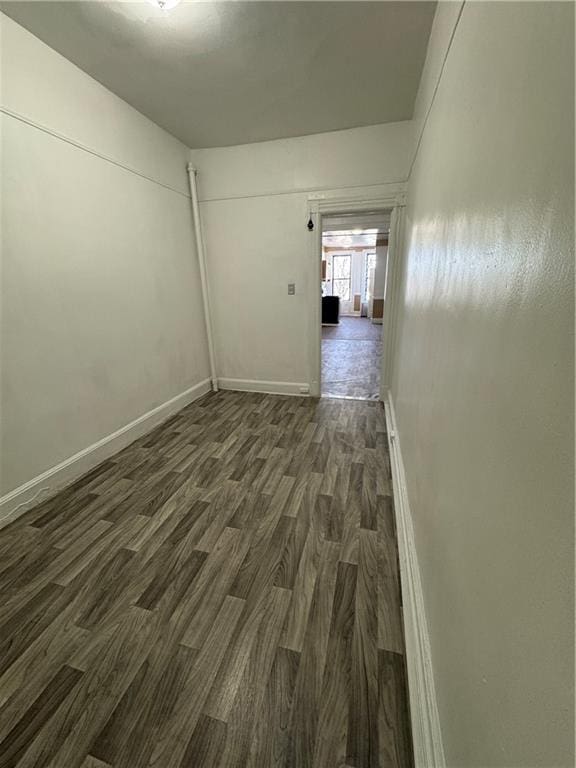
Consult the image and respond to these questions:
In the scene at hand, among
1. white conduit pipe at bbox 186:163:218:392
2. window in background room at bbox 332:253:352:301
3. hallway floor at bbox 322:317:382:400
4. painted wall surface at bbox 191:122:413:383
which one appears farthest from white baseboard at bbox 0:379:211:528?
window in background room at bbox 332:253:352:301

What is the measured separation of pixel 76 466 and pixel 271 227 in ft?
9.57

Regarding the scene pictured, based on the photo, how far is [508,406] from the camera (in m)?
0.55

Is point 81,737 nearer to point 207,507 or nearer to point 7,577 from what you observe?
point 7,577

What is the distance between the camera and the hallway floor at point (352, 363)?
13.1 feet

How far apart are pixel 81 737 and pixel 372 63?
12.1ft

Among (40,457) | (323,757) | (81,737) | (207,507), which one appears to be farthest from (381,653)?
(40,457)

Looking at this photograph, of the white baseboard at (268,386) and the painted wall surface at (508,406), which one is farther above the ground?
the painted wall surface at (508,406)

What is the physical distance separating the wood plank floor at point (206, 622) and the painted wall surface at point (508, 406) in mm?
417

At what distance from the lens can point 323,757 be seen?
3.08 feet

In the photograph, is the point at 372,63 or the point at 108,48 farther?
the point at 372,63

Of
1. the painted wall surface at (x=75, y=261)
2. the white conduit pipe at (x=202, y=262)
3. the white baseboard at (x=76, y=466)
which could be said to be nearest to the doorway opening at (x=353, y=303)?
the white conduit pipe at (x=202, y=262)

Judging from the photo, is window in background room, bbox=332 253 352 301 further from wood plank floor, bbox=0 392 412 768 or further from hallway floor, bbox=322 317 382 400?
wood plank floor, bbox=0 392 412 768

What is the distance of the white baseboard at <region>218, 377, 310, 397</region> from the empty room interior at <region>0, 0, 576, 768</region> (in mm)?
77

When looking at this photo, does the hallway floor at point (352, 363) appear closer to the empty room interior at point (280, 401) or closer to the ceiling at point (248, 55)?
the empty room interior at point (280, 401)
